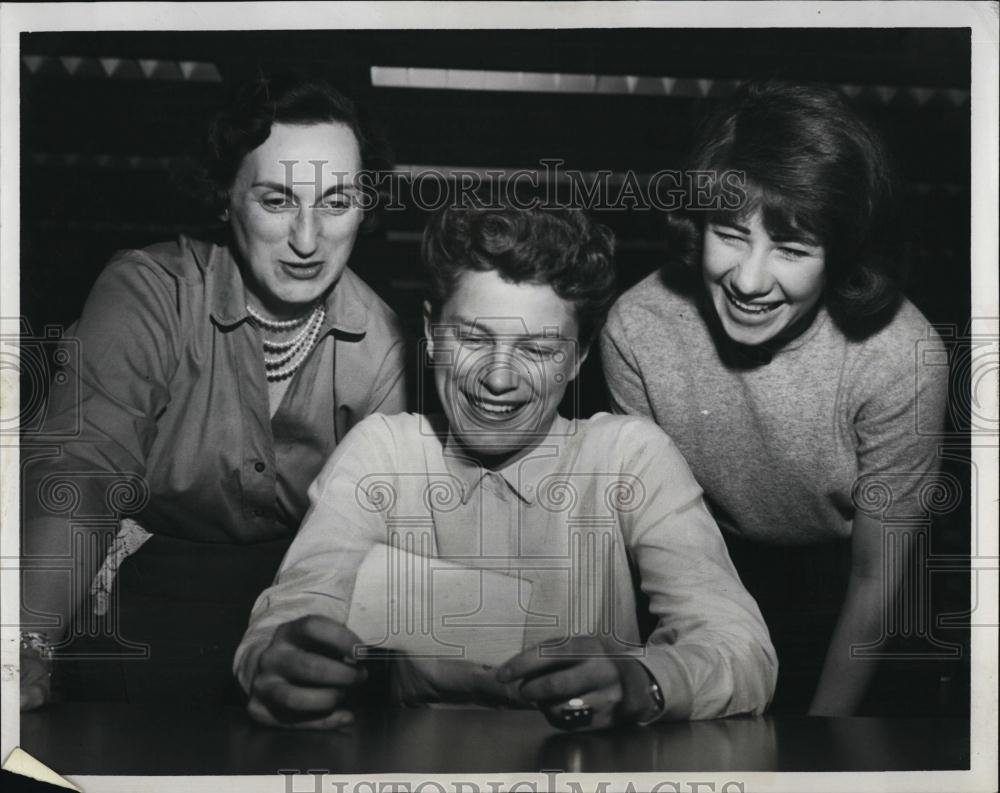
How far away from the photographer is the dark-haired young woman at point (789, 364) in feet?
9.37

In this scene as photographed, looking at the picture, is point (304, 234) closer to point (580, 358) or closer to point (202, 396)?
point (202, 396)

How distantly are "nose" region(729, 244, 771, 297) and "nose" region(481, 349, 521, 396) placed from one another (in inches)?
24.2

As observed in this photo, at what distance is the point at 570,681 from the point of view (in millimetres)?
2801

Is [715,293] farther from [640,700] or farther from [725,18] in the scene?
[640,700]

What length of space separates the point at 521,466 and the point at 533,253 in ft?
1.77

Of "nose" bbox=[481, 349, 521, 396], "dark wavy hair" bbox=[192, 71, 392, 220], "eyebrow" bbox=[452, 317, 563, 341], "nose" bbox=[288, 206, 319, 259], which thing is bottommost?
"nose" bbox=[481, 349, 521, 396]

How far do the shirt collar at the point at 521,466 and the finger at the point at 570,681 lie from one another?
432mm

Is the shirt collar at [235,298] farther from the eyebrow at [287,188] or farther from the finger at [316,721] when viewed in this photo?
the finger at [316,721]

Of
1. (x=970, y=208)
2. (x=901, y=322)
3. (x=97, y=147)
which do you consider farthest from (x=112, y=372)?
(x=970, y=208)

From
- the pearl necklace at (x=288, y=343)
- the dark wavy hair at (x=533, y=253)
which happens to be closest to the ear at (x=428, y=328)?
the dark wavy hair at (x=533, y=253)

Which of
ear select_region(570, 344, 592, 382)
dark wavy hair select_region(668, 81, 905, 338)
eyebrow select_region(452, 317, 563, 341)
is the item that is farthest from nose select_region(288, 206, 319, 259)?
dark wavy hair select_region(668, 81, 905, 338)

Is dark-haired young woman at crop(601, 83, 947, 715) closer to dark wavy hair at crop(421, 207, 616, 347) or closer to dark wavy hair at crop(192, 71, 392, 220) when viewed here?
dark wavy hair at crop(421, 207, 616, 347)

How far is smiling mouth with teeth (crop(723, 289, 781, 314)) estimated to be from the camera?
2.87 meters

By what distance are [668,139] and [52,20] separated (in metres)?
1.64
